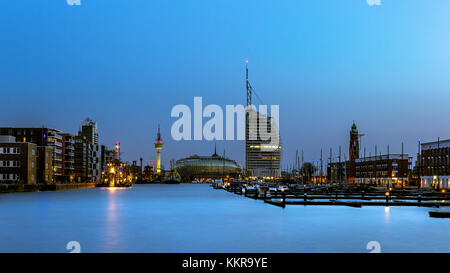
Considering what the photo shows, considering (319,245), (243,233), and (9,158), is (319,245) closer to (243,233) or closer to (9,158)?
(243,233)

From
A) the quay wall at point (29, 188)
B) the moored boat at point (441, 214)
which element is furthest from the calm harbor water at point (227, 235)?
the quay wall at point (29, 188)

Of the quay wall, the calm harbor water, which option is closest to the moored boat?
the calm harbor water

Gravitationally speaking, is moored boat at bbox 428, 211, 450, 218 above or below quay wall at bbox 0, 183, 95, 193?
above

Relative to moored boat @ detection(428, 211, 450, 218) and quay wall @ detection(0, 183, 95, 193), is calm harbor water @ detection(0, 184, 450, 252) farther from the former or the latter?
quay wall @ detection(0, 183, 95, 193)

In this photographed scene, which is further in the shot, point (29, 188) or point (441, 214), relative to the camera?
point (29, 188)

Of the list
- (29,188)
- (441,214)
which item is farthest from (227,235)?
(29,188)

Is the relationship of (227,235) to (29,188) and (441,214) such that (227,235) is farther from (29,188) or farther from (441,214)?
(29,188)

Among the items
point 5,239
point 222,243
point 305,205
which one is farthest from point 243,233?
point 305,205

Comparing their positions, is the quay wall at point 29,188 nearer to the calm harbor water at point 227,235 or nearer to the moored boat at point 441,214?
the calm harbor water at point 227,235

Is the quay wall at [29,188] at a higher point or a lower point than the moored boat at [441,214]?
lower

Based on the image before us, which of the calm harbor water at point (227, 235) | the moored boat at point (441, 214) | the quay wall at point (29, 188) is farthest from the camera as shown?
the quay wall at point (29, 188)

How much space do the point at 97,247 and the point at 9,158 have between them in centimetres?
12264

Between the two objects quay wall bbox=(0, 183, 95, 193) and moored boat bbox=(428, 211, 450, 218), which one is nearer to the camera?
moored boat bbox=(428, 211, 450, 218)
